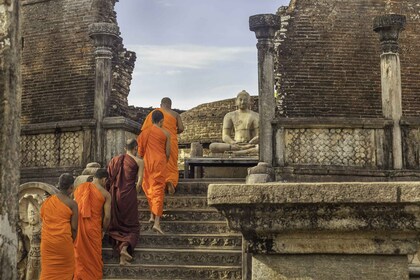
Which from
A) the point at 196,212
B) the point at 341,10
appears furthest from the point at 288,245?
the point at 341,10

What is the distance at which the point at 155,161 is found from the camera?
7.95 meters

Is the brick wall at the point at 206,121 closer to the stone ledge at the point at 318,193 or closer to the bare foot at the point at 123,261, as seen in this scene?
the bare foot at the point at 123,261

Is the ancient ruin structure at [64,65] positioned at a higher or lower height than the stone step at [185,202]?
higher

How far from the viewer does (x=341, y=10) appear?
14.6 metres

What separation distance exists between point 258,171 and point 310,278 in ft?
15.8

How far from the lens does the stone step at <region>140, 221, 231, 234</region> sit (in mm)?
7578

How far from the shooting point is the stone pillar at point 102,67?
1075 cm

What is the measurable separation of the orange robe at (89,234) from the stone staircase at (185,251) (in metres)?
0.26

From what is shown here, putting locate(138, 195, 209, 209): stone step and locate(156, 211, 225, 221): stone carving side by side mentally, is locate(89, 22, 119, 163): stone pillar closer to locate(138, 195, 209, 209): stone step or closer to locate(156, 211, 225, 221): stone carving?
locate(138, 195, 209, 209): stone step

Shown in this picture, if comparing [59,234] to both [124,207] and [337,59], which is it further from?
[337,59]

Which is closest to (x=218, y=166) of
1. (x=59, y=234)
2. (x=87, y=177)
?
(x=87, y=177)

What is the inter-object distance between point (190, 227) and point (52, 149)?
4280mm

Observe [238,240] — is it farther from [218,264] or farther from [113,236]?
[113,236]

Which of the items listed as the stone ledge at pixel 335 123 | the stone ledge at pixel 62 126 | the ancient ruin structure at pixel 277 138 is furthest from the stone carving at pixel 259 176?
the stone ledge at pixel 62 126
